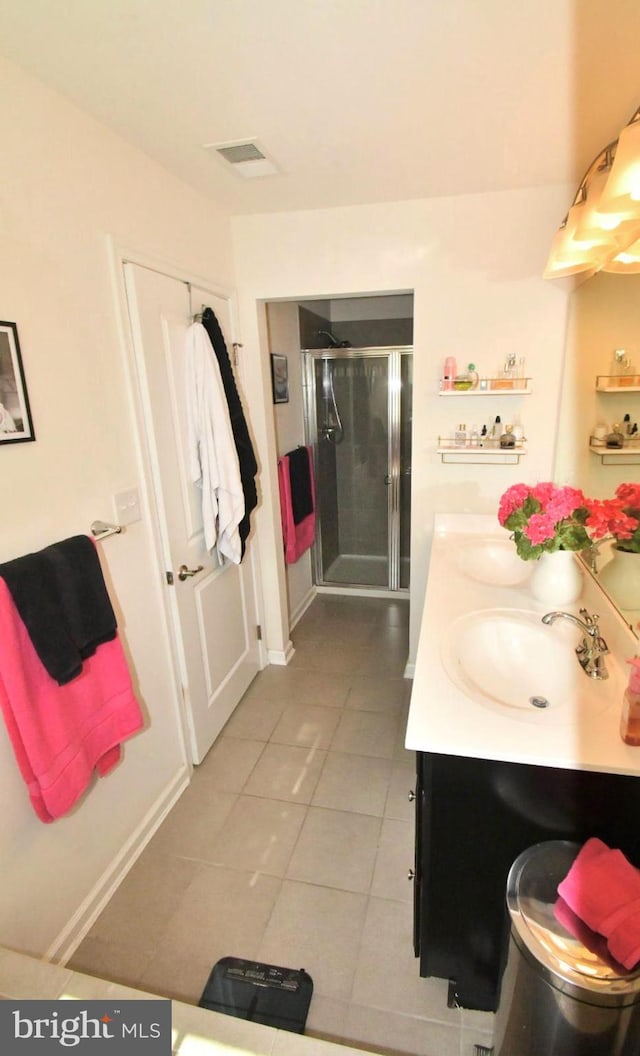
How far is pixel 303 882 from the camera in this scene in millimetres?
1678

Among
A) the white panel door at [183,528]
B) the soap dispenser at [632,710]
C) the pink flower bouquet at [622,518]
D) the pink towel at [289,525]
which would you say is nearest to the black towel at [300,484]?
the pink towel at [289,525]

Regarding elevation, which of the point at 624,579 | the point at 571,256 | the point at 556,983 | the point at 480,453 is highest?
the point at 571,256

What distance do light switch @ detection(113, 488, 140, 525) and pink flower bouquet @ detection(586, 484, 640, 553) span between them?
1493 millimetres

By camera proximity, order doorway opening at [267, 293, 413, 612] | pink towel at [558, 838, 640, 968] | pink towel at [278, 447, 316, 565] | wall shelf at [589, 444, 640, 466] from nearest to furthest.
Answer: pink towel at [558, 838, 640, 968] < wall shelf at [589, 444, 640, 466] < pink towel at [278, 447, 316, 565] < doorway opening at [267, 293, 413, 612]

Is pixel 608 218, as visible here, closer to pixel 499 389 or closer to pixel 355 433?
pixel 499 389

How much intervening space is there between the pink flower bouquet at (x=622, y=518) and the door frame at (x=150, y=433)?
1485mm

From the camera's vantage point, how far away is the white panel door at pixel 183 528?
176 cm

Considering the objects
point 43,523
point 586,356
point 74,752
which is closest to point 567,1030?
point 74,752

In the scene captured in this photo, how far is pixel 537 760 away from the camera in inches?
39.2

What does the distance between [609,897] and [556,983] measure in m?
0.17

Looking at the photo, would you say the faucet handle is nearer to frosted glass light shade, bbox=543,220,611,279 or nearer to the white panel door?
frosted glass light shade, bbox=543,220,611,279

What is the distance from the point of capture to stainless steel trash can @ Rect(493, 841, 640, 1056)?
84cm

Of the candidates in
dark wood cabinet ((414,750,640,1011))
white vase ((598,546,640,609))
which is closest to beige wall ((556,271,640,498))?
white vase ((598,546,640,609))

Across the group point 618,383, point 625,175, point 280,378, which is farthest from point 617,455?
point 280,378
